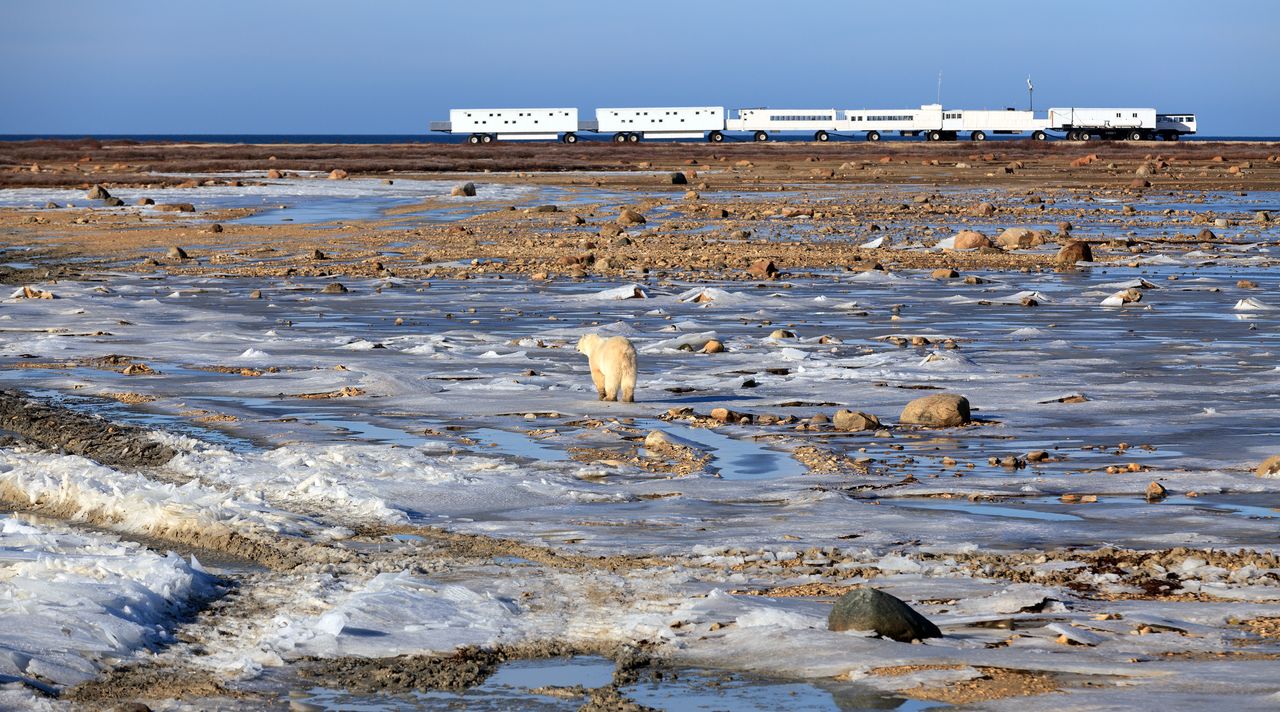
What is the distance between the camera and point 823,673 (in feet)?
19.8

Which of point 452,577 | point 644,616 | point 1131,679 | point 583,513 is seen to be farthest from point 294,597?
point 1131,679

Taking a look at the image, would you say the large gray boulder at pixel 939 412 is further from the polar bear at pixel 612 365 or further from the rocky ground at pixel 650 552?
the polar bear at pixel 612 365

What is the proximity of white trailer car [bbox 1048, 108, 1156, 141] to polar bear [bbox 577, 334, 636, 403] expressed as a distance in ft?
326

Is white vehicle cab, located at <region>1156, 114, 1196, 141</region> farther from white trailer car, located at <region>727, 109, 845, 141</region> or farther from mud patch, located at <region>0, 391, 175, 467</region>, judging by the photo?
mud patch, located at <region>0, 391, 175, 467</region>

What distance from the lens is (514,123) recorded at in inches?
4459

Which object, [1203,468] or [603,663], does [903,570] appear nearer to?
[603,663]

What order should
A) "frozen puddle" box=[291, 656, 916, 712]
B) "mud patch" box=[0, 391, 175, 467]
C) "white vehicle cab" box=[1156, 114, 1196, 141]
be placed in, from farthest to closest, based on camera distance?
"white vehicle cab" box=[1156, 114, 1196, 141]
"mud patch" box=[0, 391, 175, 467]
"frozen puddle" box=[291, 656, 916, 712]

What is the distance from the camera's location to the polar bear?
11.6 metres

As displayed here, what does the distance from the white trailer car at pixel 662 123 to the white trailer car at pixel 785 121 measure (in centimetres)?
203

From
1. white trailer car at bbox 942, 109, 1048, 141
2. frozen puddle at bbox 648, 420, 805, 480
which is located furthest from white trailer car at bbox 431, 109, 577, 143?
frozen puddle at bbox 648, 420, 805, 480

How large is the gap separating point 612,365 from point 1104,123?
10116 centimetres

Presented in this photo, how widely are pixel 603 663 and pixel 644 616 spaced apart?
570 millimetres

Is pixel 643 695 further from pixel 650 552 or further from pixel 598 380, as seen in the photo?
pixel 598 380

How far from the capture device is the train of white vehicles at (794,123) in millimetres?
107750
